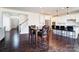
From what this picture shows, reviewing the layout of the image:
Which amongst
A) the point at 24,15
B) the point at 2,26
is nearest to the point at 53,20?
the point at 24,15

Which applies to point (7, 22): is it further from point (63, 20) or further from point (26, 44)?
point (63, 20)

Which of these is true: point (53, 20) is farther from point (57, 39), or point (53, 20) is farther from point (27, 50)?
point (27, 50)

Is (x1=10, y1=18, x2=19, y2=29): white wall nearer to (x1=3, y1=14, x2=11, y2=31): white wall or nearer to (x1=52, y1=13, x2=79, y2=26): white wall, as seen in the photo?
(x1=3, y1=14, x2=11, y2=31): white wall

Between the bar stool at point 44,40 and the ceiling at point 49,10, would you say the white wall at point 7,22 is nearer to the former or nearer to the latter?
the ceiling at point 49,10

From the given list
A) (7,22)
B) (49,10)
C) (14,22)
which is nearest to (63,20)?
(49,10)

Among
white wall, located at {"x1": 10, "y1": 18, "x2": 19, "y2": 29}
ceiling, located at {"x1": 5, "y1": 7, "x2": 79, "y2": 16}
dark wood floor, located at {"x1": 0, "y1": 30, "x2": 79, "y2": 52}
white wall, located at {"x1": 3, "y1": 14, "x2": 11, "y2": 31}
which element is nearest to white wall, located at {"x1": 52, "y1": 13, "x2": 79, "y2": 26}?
ceiling, located at {"x1": 5, "y1": 7, "x2": 79, "y2": 16}

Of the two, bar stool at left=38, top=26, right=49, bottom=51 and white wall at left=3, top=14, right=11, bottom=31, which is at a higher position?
white wall at left=3, top=14, right=11, bottom=31

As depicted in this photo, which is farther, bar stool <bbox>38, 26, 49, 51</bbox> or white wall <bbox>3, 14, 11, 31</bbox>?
bar stool <bbox>38, 26, 49, 51</bbox>

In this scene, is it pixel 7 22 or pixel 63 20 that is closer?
pixel 7 22

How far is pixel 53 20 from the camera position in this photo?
2.34 meters

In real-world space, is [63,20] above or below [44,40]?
above

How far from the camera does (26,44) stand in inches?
90.7

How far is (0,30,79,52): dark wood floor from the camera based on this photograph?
2.26 m
